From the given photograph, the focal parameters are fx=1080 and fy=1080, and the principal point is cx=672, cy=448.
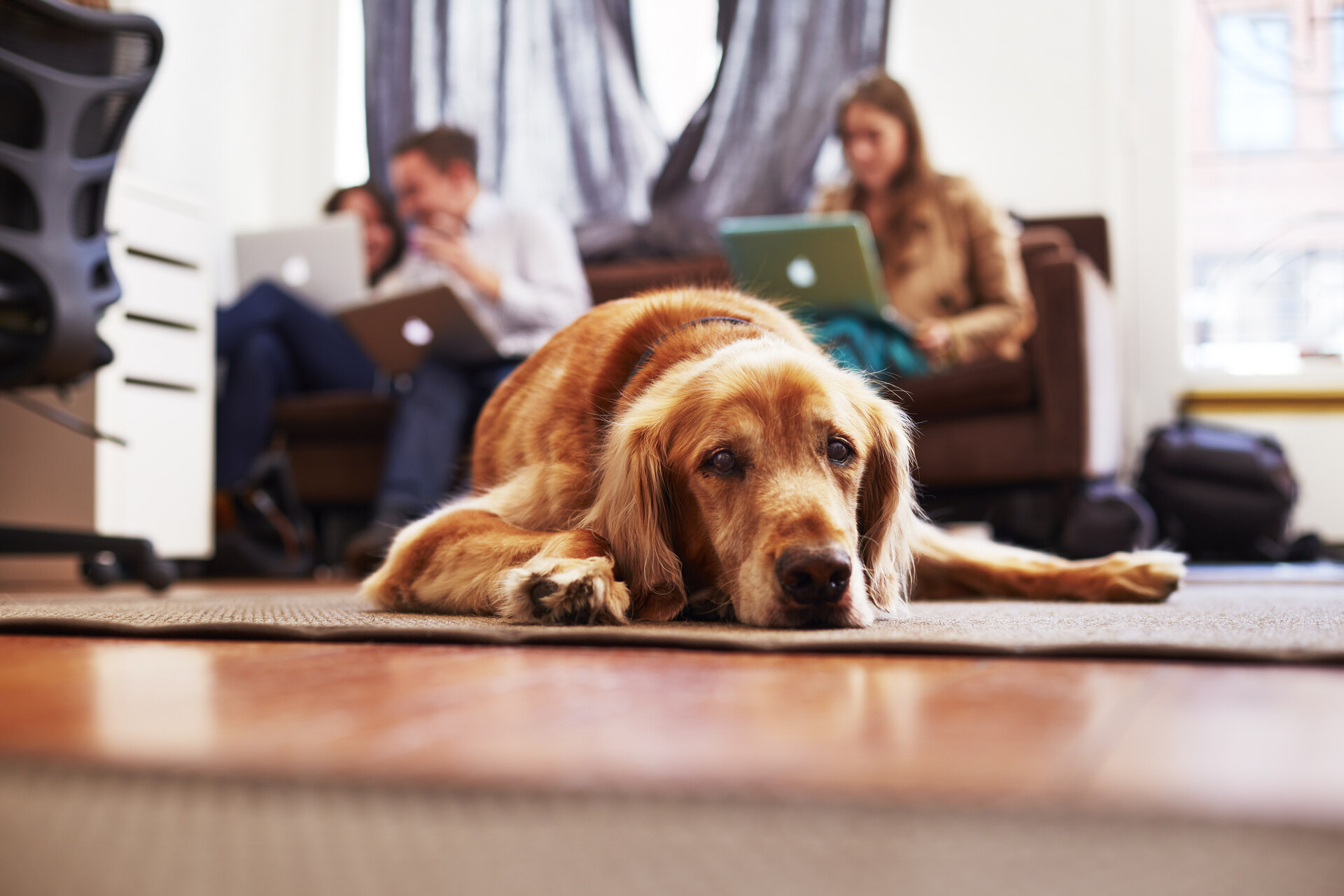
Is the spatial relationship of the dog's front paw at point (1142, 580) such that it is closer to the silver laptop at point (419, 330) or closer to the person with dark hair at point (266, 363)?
the silver laptop at point (419, 330)

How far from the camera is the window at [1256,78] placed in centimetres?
493

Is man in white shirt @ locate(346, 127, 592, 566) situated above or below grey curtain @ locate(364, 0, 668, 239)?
below

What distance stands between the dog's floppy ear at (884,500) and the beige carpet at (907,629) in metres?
0.06

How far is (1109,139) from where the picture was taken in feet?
16.1

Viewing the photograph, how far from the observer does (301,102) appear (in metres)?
6.20

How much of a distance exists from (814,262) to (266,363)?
7.04ft

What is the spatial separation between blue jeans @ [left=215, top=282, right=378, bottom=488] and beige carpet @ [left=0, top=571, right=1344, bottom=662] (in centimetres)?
230

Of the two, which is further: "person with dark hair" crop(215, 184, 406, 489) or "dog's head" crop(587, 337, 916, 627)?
"person with dark hair" crop(215, 184, 406, 489)

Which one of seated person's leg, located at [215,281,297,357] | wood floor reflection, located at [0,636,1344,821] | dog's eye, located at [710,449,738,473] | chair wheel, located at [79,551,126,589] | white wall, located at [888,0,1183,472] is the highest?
white wall, located at [888,0,1183,472]

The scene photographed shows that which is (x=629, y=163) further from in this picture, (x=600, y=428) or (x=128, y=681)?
(x=128, y=681)

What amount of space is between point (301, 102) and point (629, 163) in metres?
2.14

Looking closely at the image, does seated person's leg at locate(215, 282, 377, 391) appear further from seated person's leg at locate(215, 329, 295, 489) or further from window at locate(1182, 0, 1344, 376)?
window at locate(1182, 0, 1344, 376)

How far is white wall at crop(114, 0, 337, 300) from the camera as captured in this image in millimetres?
5492

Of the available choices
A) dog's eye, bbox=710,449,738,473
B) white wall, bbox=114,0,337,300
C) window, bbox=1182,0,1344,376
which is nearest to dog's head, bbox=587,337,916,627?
dog's eye, bbox=710,449,738,473
